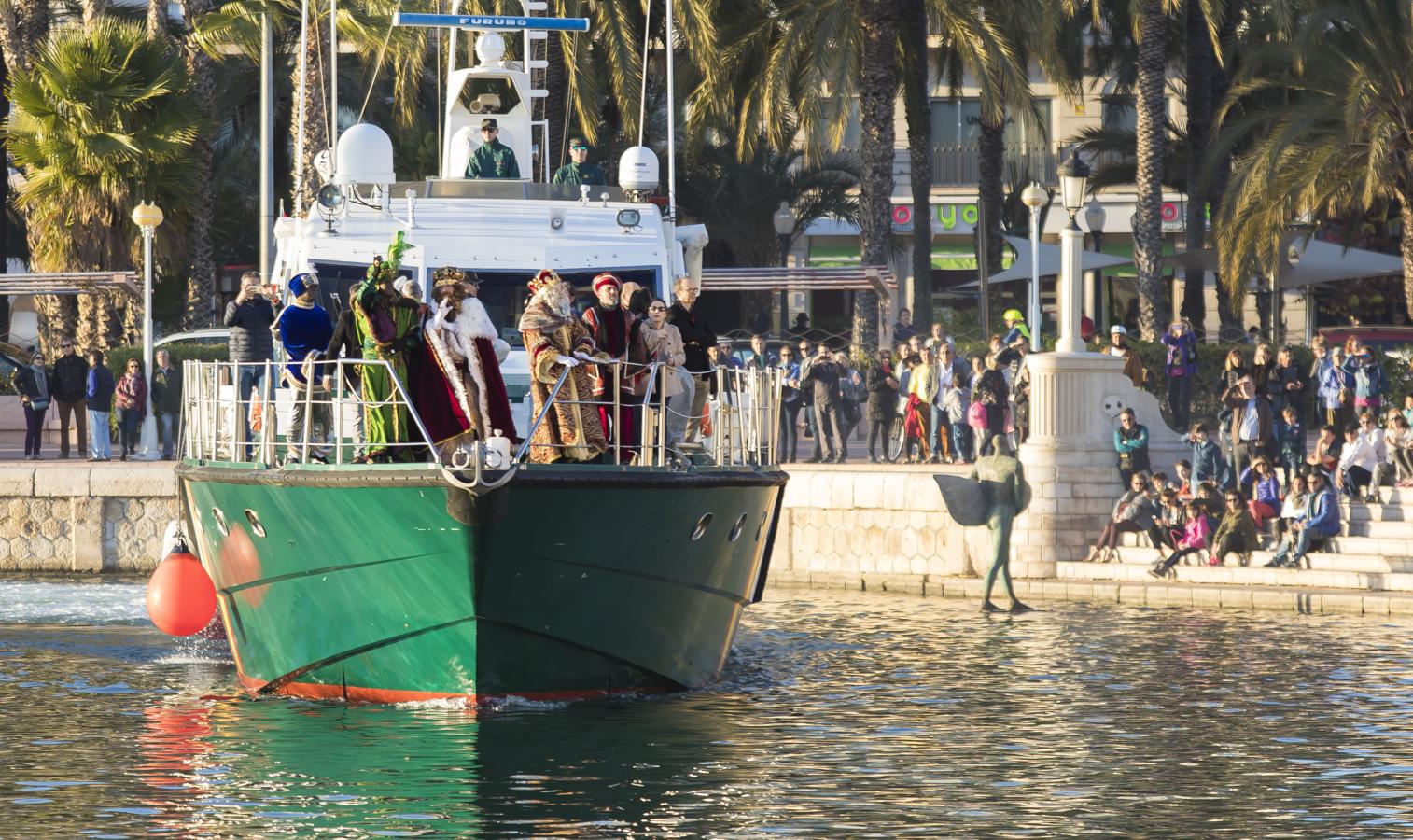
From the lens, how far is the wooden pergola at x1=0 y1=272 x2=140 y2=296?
1303 inches

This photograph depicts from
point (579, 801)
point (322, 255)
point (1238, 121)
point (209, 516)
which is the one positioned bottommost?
point (579, 801)

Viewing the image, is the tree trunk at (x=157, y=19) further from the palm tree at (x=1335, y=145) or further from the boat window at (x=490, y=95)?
the palm tree at (x=1335, y=145)

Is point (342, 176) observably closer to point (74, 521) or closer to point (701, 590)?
point (701, 590)

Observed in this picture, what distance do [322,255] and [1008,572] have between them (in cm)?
865

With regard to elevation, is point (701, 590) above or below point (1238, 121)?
below

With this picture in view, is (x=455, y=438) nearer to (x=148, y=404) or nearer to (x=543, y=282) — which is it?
(x=543, y=282)

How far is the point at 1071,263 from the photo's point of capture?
88.3ft

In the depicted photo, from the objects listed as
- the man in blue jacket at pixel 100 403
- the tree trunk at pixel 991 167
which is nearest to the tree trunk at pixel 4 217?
the man in blue jacket at pixel 100 403

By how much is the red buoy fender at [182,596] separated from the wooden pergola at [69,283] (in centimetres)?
1577

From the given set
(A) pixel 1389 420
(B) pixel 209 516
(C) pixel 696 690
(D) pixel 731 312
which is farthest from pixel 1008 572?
(D) pixel 731 312

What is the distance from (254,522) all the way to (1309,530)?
38.9ft

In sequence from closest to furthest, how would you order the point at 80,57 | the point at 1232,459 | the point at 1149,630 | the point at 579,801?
the point at 579,801, the point at 1149,630, the point at 1232,459, the point at 80,57

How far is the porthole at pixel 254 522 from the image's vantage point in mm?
16062

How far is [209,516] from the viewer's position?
17.1m
